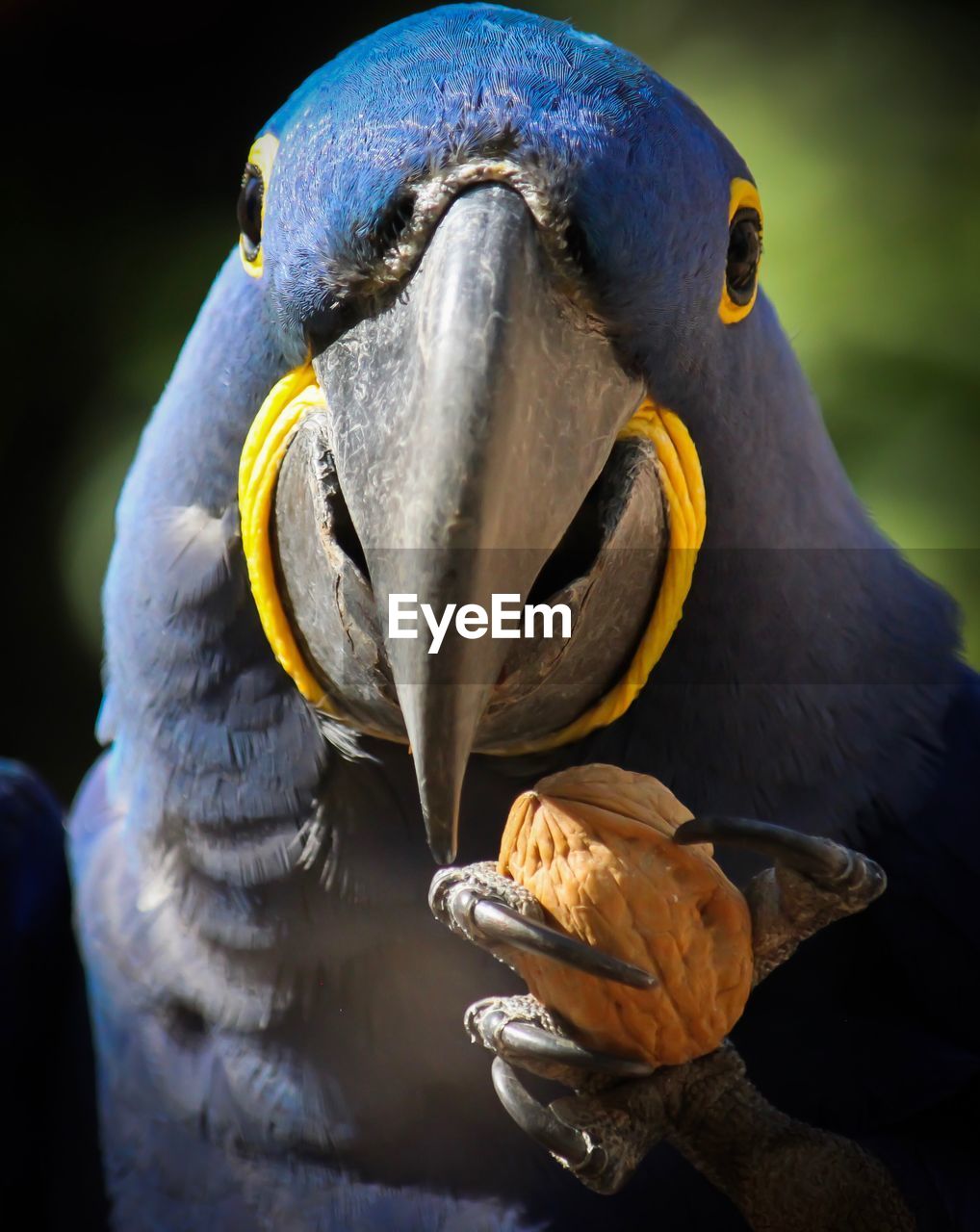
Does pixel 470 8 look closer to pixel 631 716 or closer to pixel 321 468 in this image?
pixel 321 468

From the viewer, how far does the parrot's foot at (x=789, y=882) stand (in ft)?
Result: 2.50

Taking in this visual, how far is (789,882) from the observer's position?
81cm

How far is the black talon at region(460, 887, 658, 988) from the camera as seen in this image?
0.74 metres

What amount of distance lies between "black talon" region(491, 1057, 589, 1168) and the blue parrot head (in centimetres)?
15

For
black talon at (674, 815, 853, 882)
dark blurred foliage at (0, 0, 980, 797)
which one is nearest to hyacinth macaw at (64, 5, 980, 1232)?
black talon at (674, 815, 853, 882)

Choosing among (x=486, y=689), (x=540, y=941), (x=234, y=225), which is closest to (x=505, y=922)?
(x=540, y=941)

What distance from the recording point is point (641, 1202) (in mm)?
1094

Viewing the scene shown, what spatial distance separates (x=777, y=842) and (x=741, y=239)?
1.40 feet

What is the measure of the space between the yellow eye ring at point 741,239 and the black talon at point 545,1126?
1.65 ft

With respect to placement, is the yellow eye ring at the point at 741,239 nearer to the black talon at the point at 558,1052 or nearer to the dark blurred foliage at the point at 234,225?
the black talon at the point at 558,1052

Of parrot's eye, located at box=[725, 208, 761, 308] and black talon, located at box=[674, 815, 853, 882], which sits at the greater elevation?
parrot's eye, located at box=[725, 208, 761, 308]

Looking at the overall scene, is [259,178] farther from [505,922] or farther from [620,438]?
[505,922]

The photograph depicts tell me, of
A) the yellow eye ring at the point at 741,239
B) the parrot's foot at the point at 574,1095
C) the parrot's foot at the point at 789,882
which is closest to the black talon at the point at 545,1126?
the parrot's foot at the point at 574,1095

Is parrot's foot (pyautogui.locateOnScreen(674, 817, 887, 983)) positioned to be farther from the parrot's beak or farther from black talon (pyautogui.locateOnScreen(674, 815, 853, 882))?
the parrot's beak
